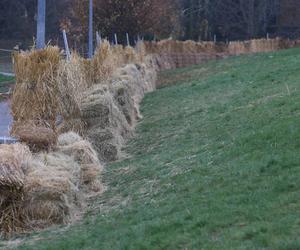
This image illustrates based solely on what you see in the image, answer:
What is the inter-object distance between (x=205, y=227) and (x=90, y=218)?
8.17 ft

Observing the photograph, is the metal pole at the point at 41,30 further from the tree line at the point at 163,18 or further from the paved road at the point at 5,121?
the tree line at the point at 163,18

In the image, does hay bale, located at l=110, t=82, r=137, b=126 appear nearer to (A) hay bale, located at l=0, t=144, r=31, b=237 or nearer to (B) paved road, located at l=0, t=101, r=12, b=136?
(B) paved road, located at l=0, t=101, r=12, b=136

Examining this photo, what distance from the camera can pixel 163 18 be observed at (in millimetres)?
48906

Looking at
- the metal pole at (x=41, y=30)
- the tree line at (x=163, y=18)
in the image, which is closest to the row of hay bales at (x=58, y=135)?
the metal pole at (x=41, y=30)

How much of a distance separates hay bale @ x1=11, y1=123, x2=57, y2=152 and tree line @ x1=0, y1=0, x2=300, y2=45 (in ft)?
95.6

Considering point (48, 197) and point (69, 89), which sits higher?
point (69, 89)

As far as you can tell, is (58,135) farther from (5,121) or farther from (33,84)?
(5,121)

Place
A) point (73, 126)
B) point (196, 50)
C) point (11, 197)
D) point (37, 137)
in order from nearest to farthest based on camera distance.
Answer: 1. point (11, 197)
2. point (37, 137)
3. point (73, 126)
4. point (196, 50)

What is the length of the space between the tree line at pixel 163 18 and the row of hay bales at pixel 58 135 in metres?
22.6

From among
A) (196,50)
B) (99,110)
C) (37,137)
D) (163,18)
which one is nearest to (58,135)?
(37,137)

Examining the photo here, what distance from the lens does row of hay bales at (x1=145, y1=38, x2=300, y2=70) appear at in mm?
42031

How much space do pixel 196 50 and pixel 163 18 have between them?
4.22 m

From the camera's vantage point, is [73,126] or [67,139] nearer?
[67,139]

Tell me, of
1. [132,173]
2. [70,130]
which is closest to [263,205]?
[132,173]
